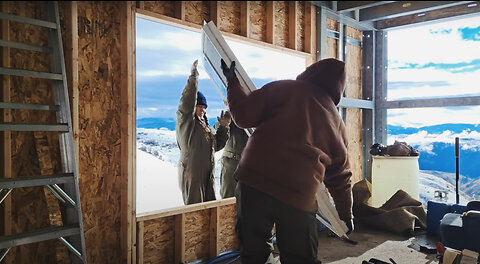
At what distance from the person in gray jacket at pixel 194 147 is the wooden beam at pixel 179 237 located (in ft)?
0.47

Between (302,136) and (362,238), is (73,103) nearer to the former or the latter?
(302,136)

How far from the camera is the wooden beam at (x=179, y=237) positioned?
2756 mm

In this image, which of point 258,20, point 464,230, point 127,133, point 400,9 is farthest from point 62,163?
point 400,9

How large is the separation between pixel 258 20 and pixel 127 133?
1.75 metres

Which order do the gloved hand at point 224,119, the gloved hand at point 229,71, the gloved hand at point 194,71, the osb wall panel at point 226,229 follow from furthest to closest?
1. the gloved hand at point 224,119
2. the osb wall panel at point 226,229
3. the gloved hand at point 194,71
4. the gloved hand at point 229,71

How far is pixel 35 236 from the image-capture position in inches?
62.1

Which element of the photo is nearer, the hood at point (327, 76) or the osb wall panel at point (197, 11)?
the hood at point (327, 76)

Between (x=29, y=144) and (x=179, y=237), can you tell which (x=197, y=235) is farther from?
(x=29, y=144)

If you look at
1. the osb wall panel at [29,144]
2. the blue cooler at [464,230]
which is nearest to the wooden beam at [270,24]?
the osb wall panel at [29,144]

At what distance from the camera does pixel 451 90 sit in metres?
4.41

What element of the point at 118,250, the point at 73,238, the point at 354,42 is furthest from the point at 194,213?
the point at 354,42

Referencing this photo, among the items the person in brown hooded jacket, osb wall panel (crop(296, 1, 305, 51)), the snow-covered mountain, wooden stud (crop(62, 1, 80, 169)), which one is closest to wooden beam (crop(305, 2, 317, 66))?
osb wall panel (crop(296, 1, 305, 51))

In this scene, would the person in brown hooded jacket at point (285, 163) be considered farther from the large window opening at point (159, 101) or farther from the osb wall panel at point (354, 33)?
the osb wall panel at point (354, 33)

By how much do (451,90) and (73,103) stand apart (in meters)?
4.40
